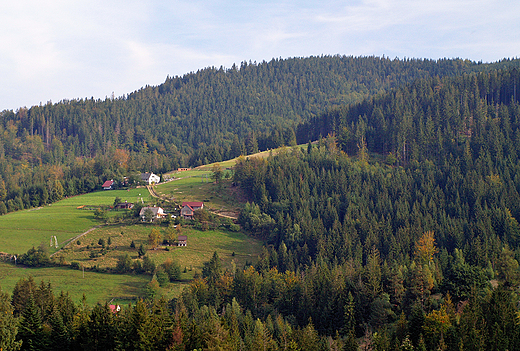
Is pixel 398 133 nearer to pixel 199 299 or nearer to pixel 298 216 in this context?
pixel 298 216

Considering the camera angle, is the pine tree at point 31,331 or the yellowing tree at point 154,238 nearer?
the pine tree at point 31,331

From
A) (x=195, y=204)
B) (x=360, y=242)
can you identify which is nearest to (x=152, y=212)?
(x=195, y=204)

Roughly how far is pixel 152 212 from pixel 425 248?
5770 cm

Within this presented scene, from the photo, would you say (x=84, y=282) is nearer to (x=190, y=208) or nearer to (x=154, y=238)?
(x=154, y=238)

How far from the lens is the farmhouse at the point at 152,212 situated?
111m

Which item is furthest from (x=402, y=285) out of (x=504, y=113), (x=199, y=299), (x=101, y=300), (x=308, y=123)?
(x=308, y=123)

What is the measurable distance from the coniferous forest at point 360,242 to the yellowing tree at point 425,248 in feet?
1.27

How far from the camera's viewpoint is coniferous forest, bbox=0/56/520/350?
160ft

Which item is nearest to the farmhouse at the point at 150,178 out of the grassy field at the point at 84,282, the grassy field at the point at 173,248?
the grassy field at the point at 173,248

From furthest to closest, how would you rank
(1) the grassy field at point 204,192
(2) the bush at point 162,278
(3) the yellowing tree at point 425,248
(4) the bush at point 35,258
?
(1) the grassy field at point 204,192 → (3) the yellowing tree at point 425,248 → (4) the bush at point 35,258 → (2) the bush at point 162,278

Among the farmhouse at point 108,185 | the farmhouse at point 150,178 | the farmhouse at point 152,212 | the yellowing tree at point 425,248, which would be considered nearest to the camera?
the yellowing tree at point 425,248

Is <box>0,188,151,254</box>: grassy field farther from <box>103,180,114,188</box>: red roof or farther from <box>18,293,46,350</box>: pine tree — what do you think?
<box>18,293,46,350</box>: pine tree

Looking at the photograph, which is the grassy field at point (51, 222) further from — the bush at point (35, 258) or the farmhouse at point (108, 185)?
the farmhouse at point (108, 185)

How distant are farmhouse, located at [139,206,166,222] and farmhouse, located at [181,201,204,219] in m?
4.62
